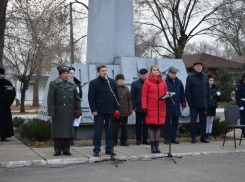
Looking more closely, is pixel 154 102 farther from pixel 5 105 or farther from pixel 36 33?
pixel 36 33

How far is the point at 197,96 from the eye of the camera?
11250 millimetres


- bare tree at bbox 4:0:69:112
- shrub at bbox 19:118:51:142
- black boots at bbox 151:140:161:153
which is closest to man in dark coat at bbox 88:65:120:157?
black boots at bbox 151:140:161:153

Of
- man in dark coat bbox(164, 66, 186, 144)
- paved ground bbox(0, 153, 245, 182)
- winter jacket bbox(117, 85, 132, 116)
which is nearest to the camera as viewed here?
paved ground bbox(0, 153, 245, 182)

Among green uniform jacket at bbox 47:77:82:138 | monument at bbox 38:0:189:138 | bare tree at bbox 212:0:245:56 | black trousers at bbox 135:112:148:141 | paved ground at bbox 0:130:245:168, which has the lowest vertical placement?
paved ground at bbox 0:130:245:168

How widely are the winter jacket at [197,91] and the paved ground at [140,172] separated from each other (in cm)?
269

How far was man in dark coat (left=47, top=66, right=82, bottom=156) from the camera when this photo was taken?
8.81 meters

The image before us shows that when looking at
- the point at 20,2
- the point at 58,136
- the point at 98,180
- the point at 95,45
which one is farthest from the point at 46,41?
the point at 98,180

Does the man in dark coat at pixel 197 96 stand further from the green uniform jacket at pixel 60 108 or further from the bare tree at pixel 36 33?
the bare tree at pixel 36 33

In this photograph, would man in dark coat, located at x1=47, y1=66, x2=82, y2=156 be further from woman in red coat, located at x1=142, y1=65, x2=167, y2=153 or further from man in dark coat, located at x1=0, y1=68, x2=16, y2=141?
man in dark coat, located at x1=0, y1=68, x2=16, y2=141

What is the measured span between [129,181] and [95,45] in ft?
21.7

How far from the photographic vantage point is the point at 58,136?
347 inches

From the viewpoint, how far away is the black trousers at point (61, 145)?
891 centimetres

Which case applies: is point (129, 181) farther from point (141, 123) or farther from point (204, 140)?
point (204, 140)

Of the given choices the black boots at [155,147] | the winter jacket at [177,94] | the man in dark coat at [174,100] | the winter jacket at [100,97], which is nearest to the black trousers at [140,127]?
the man in dark coat at [174,100]
